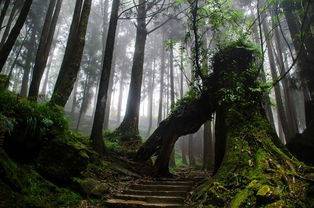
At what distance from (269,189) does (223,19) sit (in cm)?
721

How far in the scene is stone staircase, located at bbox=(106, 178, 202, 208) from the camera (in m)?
5.05

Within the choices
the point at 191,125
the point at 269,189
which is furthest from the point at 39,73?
the point at 269,189

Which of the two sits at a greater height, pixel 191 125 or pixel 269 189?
pixel 191 125

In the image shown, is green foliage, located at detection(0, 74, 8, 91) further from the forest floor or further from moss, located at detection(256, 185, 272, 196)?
moss, located at detection(256, 185, 272, 196)

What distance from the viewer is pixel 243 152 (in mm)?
5172

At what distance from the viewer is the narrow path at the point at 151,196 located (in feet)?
16.6

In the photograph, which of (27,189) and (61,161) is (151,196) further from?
(27,189)

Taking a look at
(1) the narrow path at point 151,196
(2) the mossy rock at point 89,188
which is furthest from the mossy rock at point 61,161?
(1) the narrow path at point 151,196

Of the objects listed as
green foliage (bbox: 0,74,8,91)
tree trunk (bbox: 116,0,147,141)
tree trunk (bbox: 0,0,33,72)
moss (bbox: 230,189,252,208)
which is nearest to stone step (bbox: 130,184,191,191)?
moss (bbox: 230,189,252,208)

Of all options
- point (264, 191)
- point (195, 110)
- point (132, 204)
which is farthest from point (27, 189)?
point (195, 110)

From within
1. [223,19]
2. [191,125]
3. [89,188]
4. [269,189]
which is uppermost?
[223,19]

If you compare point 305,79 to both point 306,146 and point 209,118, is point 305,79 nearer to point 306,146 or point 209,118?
point 306,146

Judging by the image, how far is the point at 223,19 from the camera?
8.73 m

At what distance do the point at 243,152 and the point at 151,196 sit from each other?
259cm
